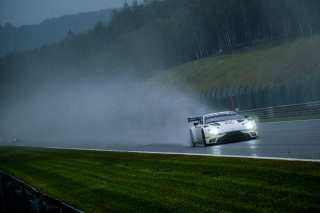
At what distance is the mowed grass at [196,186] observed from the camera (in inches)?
329

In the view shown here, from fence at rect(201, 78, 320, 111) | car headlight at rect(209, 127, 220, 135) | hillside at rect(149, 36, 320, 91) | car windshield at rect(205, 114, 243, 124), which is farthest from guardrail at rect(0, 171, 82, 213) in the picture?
hillside at rect(149, 36, 320, 91)

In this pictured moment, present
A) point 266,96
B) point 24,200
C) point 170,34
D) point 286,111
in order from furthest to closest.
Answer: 1. point 170,34
2. point 266,96
3. point 286,111
4. point 24,200

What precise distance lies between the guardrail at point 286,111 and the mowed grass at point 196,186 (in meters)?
17.8

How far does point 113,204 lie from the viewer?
10.0 metres

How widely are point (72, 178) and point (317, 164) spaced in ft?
22.3

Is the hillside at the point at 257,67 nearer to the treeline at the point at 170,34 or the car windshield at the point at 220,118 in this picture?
the treeline at the point at 170,34

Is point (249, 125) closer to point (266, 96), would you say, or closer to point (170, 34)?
point (266, 96)

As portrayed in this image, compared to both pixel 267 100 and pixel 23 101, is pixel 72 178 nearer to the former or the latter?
pixel 267 100

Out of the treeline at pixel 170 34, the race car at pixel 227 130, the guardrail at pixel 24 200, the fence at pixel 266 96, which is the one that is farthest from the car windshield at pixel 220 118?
the treeline at pixel 170 34

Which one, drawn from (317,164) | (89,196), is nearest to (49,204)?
(89,196)

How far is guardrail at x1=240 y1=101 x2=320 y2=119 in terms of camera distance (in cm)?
3231

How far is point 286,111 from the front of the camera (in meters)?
35.4

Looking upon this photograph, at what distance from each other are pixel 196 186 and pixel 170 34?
111 m

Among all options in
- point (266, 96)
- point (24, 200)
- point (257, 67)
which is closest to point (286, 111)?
point (266, 96)
